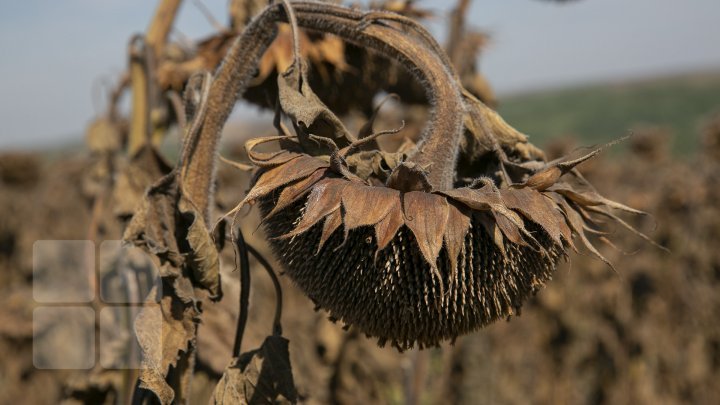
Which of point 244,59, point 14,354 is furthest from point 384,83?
point 14,354

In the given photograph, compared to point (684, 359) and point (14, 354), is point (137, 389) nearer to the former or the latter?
point (14, 354)

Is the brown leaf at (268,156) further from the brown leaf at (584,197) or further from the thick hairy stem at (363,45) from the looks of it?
the brown leaf at (584,197)

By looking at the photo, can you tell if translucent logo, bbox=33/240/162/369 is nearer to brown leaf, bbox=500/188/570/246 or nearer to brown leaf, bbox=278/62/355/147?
brown leaf, bbox=278/62/355/147

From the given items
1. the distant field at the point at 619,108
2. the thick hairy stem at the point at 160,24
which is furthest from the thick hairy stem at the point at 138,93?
the distant field at the point at 619,108

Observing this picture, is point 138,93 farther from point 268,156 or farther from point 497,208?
point 497,208

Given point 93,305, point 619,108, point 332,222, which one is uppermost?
point 332,222

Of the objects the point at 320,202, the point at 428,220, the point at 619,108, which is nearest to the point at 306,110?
the point at 320,202
